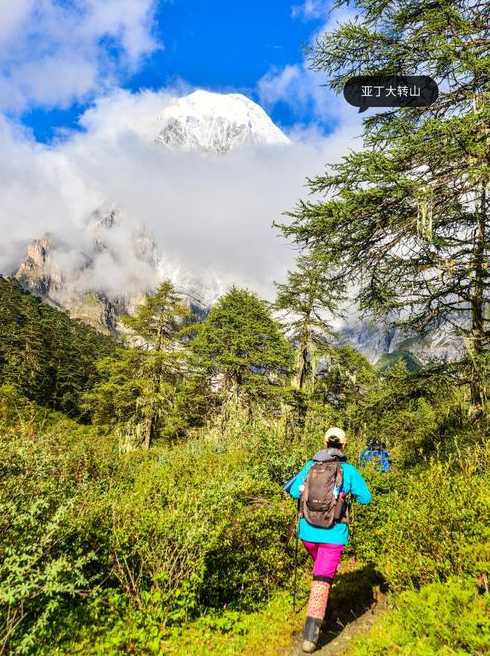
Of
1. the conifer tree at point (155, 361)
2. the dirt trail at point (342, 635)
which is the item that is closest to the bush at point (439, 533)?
the dirt trail at point (342, 635)

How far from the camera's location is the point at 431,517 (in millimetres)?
4539

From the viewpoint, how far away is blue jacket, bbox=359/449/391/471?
30.9ft

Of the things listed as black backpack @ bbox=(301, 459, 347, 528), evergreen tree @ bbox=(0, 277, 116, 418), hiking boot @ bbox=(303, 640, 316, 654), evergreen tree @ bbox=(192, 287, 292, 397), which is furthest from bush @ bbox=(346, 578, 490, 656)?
evergreen tree @ bbox=(0, 277, 116, 418)

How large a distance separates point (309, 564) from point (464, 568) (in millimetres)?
3510

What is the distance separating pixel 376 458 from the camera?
9.28 metres

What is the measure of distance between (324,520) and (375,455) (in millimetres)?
6567

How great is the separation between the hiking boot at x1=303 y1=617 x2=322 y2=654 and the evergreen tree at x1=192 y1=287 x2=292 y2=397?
22.1m

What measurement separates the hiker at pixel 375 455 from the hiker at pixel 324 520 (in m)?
5.36

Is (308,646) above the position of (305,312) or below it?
below

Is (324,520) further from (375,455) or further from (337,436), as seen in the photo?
(375,455)

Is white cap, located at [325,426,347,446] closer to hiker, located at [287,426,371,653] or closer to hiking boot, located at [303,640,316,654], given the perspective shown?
hiker, located at [287,426,371,653]

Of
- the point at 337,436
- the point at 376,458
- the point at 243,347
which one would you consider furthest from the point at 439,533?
the point at 243,347

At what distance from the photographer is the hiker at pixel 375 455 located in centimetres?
943

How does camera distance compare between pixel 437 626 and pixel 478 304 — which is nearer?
pixel 437 626
